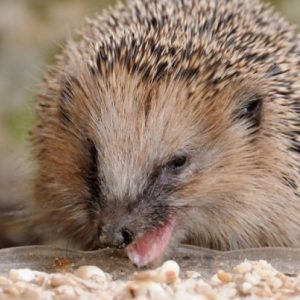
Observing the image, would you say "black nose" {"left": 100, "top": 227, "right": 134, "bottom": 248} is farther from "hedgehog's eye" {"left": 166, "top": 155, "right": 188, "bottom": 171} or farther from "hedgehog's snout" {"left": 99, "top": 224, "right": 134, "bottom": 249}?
"hedgehog's eye" {"left": 166, "top": 155, "right": 188, "bottom": 171}

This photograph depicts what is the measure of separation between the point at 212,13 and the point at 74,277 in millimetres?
1189

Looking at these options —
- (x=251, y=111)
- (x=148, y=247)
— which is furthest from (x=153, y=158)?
(x=251, y=111)

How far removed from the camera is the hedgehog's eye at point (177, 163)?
319 centimetres

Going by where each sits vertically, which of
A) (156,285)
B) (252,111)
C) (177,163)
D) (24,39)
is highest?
(24,39)

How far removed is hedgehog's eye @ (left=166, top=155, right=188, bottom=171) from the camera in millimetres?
3187

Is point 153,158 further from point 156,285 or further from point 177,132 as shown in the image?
point 156,285

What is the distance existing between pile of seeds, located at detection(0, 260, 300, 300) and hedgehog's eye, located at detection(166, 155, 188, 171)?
34 centimetres

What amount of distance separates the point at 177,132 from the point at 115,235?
42 cm

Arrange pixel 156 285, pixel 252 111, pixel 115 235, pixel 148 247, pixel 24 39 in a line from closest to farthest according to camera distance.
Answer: pixel 156 285 < pixel 115 235 < pixel 148 247 < pixel 252 111 < pixel 24 39

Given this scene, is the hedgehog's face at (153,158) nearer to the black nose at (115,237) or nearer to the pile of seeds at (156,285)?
the black nose at (115,237)

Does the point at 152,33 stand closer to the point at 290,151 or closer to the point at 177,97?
Answer: the point at 177,97

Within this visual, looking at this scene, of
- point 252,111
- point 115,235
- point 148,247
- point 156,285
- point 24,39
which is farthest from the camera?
point 24,39

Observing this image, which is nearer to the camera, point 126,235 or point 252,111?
point 126,235

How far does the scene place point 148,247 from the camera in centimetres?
313
